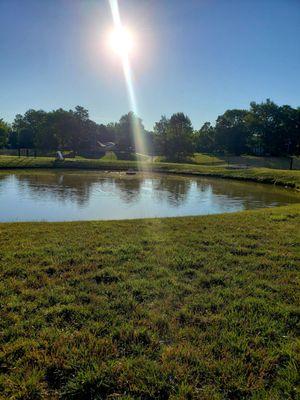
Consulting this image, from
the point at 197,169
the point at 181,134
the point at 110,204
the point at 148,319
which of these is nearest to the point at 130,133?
the point at 181,134

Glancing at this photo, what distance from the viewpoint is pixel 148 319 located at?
3668 millimetres

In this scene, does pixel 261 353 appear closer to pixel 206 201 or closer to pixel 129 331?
pixel 129 331

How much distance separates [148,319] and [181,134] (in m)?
49.6

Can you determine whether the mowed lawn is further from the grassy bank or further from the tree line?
the tree line

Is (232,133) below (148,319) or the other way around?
the other way around

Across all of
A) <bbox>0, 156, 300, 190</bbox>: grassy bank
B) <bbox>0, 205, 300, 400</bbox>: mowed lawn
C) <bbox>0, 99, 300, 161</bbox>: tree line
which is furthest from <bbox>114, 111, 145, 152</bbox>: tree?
<bbox>0, 205, 300, 400</bbox>: mowed lawn

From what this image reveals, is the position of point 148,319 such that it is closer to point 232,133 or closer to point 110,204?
point 110,204

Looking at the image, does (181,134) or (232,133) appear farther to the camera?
(232,133)

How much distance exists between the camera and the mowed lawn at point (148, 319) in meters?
2.74

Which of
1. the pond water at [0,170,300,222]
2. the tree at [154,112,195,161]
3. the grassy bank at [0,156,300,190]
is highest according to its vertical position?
the tree at [154,112,195,161]

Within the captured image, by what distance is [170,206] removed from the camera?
14062mm

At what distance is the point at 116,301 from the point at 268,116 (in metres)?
61.8

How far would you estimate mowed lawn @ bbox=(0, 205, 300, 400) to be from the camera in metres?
2.74

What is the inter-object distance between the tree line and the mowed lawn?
152 feet
